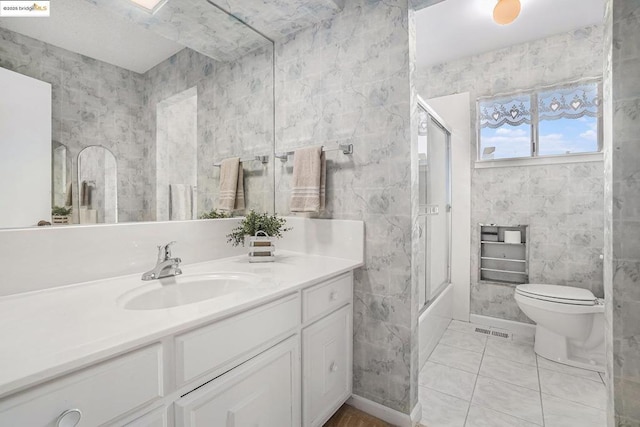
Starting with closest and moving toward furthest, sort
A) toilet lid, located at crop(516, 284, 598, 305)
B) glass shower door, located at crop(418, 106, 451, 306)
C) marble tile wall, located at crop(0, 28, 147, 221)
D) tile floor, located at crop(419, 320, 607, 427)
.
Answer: marble tile wall, located at crop(0, 28, 147, 221)
tile floor, located at crop(419, 320, 607, 427)
toilet lid, located at crop(516, 284, 598, 305)
glass shower door, located at crop(418, 106, 451, 306)

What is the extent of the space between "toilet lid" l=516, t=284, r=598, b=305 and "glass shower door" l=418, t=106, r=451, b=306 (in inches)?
23.9

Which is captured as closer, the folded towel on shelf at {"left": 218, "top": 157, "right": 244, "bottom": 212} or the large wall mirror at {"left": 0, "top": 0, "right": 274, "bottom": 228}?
the large wall mirror at {"left": 0, "top": 0, "right": 274, "bottom": 228}

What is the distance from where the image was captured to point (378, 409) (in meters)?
1.51

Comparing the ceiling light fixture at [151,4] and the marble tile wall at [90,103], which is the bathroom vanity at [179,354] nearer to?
the marble tile wall at [90,103]

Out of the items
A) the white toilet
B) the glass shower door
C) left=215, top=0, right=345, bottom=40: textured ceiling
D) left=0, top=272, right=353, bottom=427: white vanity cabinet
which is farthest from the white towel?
the white toilet

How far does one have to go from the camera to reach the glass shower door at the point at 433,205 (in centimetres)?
216

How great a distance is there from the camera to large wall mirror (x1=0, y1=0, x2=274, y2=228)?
1.04m

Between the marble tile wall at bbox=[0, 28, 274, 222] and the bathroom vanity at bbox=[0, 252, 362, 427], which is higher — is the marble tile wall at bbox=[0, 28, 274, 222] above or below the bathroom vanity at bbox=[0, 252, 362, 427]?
above

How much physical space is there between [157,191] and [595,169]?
2977mm

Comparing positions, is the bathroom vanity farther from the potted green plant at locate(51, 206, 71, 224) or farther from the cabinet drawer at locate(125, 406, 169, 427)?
the potted green plant at locate(51, 206, 71, 224)

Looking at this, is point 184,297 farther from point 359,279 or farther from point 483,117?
point 483,117

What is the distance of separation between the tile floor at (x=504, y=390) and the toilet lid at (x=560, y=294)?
439 millimetres

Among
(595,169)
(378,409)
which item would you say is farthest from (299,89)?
(595,169)

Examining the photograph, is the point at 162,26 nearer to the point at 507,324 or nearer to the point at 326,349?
the point at 326,349
